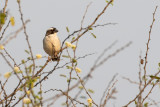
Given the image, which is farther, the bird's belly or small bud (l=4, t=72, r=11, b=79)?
the bird's belly

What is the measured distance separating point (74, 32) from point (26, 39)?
2.81ft

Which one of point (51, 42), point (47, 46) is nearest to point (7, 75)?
point (51, 42)

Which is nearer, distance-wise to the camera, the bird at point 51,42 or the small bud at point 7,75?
the small bud at point 7,75

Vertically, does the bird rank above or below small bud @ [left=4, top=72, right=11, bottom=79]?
above

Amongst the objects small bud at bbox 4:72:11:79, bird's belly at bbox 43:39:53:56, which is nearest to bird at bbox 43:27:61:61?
bird's belly at bbox 43:39:53:56

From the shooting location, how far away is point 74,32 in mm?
3551

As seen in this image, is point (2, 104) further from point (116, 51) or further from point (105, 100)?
point (116, 51)

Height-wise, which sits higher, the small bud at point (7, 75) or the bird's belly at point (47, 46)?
the bird's belly at point (47, 46)

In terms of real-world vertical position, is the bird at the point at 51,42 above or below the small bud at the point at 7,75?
above

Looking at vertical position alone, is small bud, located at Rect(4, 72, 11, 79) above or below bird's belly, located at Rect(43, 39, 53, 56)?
below

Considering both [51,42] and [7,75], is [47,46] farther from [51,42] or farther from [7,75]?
[7,75]

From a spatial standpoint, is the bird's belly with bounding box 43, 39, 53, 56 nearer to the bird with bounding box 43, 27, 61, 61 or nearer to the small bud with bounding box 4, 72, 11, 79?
the bird with bounding box 43, 27, 61, 61

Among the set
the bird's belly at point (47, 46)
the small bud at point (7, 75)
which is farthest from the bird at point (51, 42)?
the small bud at point (7, 75)

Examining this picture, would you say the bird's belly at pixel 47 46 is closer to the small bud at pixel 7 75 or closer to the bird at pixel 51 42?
the bird at pixel 51 42
